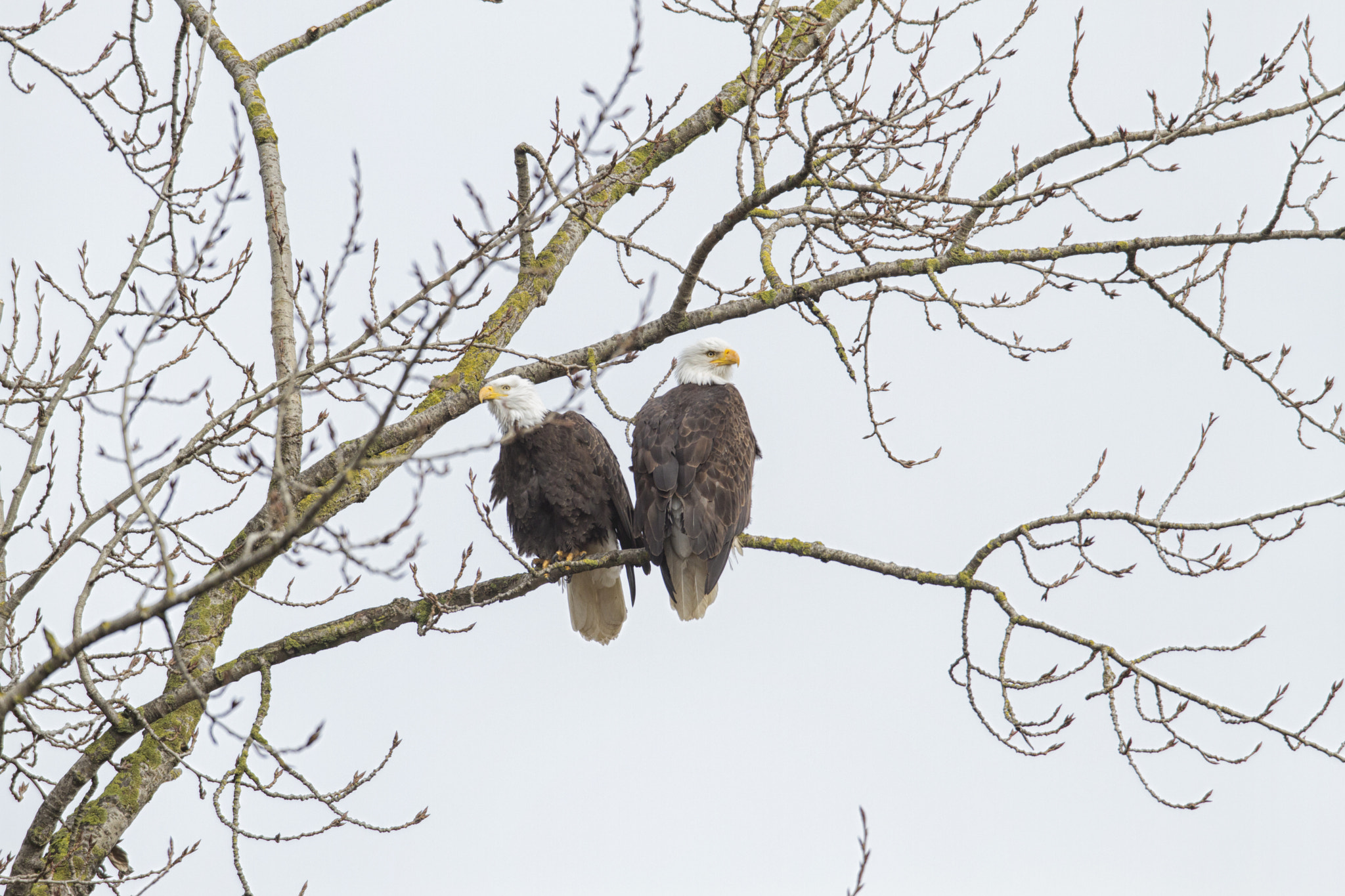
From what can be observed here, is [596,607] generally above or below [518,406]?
below

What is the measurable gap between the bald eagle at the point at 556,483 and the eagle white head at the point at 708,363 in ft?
2.38

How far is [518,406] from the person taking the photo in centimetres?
606

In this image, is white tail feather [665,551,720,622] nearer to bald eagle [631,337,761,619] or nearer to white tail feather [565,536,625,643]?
bald eagle [631,337,761,619]

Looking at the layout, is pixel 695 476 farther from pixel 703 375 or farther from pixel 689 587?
pixel 703 375

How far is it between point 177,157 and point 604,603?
11.5 feet

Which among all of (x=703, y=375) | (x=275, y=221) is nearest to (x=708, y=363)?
(x=703, y=375)

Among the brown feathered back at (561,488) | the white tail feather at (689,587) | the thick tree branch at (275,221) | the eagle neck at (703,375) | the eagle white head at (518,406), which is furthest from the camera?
the eagle neck at (703,375)

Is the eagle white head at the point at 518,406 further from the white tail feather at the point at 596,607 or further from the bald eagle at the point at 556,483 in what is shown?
the white tail feather at the point at 596,607

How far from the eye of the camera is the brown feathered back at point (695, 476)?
552 centimetres

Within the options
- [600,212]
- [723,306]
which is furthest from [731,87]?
[723,306]

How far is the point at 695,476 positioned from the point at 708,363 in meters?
1.15

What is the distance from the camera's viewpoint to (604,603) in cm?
661

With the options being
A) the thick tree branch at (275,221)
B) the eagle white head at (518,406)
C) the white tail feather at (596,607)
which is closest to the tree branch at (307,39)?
the thick tree branch at (275,221)

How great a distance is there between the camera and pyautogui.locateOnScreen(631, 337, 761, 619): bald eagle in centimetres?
552
